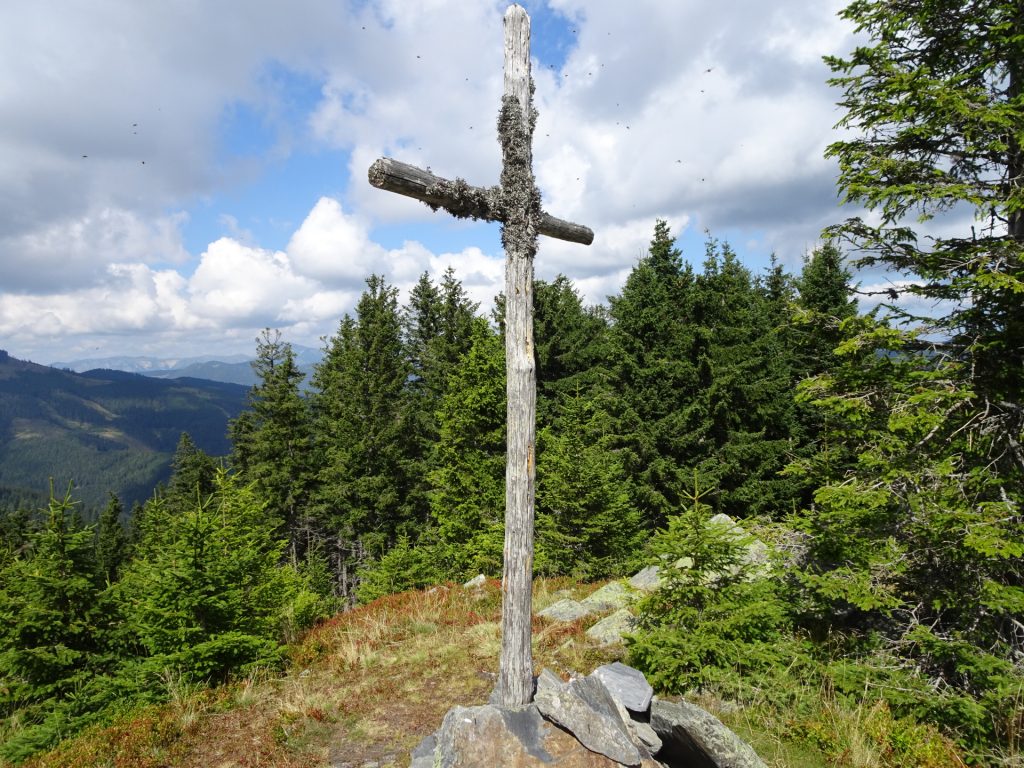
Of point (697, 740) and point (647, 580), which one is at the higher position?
point (697, 740)

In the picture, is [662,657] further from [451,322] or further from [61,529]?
[451,322]

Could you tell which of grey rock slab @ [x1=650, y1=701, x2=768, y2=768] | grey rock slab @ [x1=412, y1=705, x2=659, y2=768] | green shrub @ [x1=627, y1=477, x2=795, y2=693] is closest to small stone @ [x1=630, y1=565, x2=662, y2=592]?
green shrub @ [x1=627, y1=477, x2=795, y2=693]

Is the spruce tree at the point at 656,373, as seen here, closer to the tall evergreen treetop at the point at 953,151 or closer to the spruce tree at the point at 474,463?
the spruce tree at the point at 474,463

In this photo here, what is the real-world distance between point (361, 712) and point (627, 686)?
14.3 ft

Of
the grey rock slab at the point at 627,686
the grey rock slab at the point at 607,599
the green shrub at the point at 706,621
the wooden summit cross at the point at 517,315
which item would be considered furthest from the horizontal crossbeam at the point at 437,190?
the grey rock slab at the point at 607,599

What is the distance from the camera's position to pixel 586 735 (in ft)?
16.7

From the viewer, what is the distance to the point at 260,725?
286 inches

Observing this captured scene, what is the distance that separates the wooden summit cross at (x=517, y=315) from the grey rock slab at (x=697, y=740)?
4.96ft

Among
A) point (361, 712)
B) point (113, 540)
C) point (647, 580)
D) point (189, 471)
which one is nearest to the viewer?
point (361, 712)

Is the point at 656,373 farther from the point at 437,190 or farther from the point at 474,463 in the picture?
the point at 437,190

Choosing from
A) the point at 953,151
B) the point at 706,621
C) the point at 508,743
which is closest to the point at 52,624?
the point at 508,743

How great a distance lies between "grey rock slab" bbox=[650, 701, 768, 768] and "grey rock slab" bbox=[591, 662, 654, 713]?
0.18 metres

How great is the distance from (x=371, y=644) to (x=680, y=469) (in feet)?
38.8

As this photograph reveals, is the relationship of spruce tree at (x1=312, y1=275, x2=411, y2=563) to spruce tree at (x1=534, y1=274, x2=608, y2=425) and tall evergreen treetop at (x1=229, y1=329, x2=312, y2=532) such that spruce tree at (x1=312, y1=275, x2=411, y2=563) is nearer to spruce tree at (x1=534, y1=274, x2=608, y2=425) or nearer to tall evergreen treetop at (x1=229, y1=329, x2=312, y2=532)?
tall evergreen treetop at (x1=229, y1=329, x2=312, y2=532)
